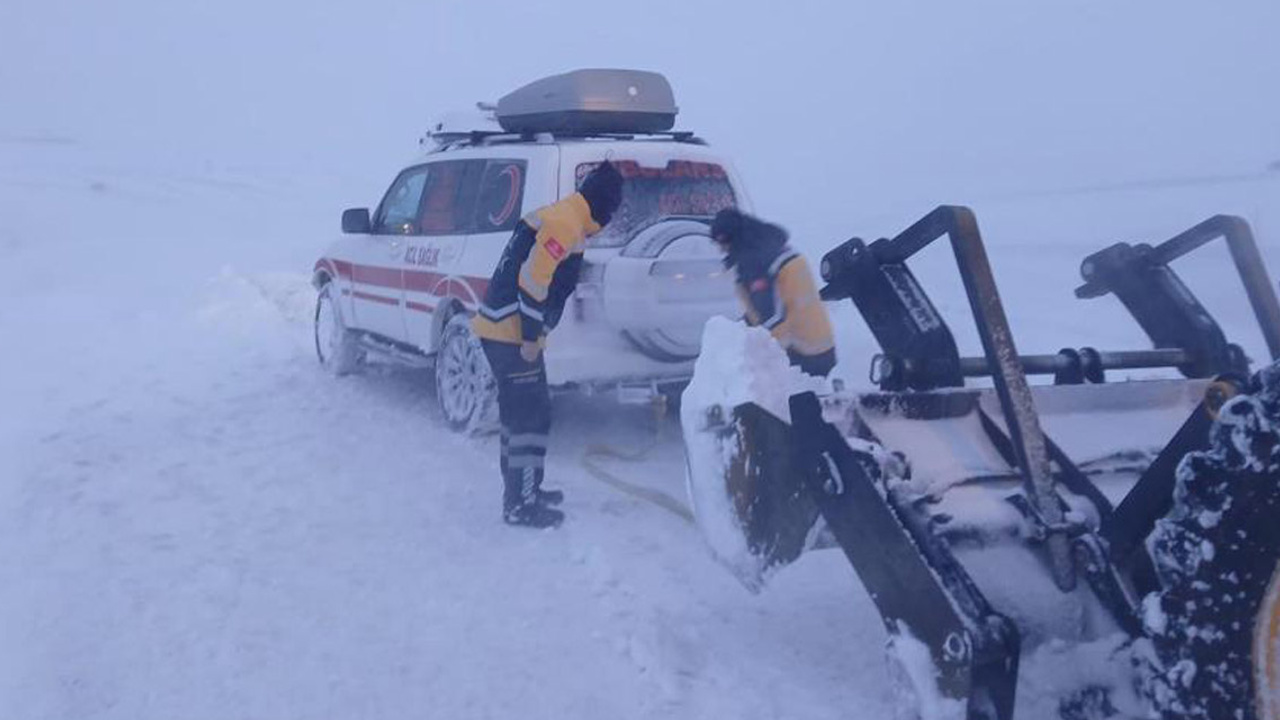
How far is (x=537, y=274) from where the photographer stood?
17.9ft

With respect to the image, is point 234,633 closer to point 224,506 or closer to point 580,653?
point 580,653

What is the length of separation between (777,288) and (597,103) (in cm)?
247

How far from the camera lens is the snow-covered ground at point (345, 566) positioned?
13.0 ft

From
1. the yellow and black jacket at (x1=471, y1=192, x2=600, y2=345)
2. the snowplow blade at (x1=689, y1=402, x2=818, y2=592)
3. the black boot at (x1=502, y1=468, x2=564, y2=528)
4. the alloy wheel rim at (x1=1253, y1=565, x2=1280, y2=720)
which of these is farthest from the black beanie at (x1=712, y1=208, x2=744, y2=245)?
the alloy wheel rim at (x1=1253, y1=565, x2=1280, y2=720)

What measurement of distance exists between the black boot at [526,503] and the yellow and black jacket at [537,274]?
0.67 metres

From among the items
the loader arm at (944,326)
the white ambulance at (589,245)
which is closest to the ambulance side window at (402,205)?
the white ambulance at (589,245)

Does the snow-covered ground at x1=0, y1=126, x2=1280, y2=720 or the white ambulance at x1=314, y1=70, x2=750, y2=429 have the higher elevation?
the white ambulance at x1=314, y1=70, x2=750, y2=429

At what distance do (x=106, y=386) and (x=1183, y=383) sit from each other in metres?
7.69

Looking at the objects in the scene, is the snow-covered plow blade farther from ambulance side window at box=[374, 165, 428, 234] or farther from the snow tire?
ambulance side window at box=[374, 165, 428, 234]

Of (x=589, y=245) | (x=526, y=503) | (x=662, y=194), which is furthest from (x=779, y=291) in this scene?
(x=526, y=503)

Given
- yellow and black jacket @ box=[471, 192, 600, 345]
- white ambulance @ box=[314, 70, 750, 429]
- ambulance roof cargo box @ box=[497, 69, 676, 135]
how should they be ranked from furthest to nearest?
ambulance roof cargo box @ box=[497, 69, 676, 135] → white ambulance @ box=[314, 70, 750, 429] → yellow and black jacket @ box=[471, 192, 600, 345]

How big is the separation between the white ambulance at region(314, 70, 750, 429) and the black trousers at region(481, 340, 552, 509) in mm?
883

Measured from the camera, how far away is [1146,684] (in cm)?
→ 270

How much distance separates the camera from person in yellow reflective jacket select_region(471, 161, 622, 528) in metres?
5.55
